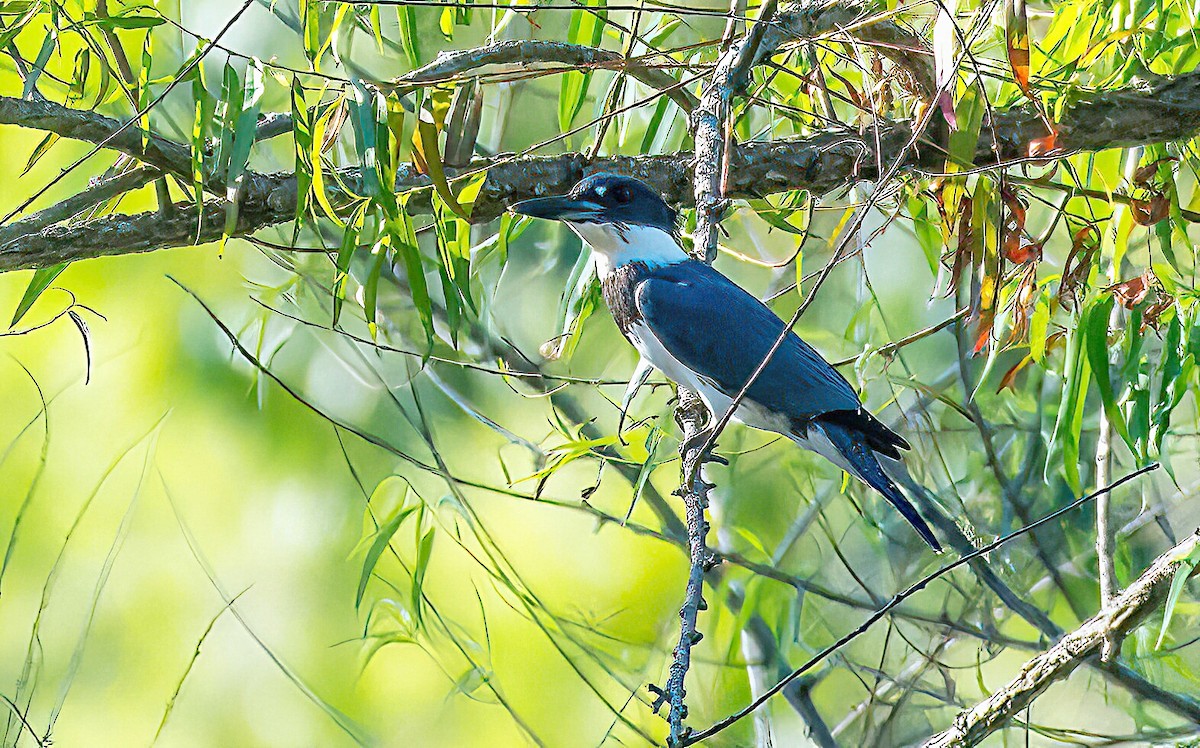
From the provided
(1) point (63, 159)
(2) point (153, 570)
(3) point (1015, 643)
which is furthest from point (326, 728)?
(3) point (1015, 643)

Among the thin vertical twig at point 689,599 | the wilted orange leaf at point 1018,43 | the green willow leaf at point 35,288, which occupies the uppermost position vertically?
the wilted orange leaf at point 1018,43

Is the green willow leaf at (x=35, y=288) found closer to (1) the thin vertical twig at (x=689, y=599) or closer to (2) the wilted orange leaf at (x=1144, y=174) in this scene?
(1) the thin vertical twig at (x=689, y=599)

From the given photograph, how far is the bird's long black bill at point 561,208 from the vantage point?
39.2 inches

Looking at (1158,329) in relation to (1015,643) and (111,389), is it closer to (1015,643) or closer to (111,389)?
(1015,643)

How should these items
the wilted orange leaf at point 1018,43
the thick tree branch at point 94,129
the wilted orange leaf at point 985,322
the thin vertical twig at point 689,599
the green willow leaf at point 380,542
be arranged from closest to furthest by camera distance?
1. the thin vertical twig at point 689,599
2. the wilted orange leaf at point 1018,43
3. the thick tree branch at point 94,129
4. the wilted orange leaf at point 985,322
5. the green willow leaf at point 380,542

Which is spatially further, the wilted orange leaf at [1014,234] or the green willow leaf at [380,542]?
the green willow leaf at [380,542]

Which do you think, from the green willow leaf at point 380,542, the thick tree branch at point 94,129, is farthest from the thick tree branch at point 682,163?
the green willow leaf at point 380,542

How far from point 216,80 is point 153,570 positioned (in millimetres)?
972

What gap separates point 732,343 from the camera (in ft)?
3.73

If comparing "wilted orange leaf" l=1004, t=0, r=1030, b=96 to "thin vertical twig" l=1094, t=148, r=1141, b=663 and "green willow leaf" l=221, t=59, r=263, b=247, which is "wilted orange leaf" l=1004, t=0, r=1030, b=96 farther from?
"green willow leaf" l=221, t=59, r=263, b=247

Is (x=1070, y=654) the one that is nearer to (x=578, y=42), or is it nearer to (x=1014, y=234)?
(x=1014, y=234)

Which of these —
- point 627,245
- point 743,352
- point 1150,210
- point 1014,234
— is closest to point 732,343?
point 743,352

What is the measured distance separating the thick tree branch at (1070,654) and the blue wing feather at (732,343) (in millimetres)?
313

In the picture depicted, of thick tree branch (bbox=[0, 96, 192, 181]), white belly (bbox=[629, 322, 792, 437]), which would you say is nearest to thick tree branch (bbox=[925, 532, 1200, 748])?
white belly (bbox=[629, 322, 792, 437])
